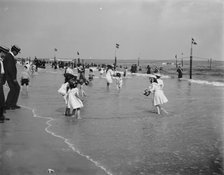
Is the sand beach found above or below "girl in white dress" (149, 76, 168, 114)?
below

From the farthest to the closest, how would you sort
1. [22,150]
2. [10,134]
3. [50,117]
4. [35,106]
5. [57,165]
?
1. [35,106]
2. [50,117]
3. [10,134]
4. [22,150]
5. [57,165]

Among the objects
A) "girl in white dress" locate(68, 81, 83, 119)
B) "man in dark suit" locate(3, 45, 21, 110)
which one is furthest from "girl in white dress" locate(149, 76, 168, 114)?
"man in dark suit" locate(3, 45, 21, 110)

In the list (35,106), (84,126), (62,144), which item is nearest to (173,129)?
(84,126)

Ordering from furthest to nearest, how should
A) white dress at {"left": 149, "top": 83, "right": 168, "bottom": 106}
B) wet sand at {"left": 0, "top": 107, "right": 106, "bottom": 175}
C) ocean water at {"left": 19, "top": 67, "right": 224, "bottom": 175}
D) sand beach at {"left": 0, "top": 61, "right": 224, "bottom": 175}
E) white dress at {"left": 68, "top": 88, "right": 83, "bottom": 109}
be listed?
white dress at {"left": 149, "top": 83, "right": 168, "bottom": 106} → white dress at {"left": 68, "top": 88, "right": 83, "bottom": 109} → ocean water at {"left": 19, "top": 67, "right": 224, "bottom": 175} → sand beach at {"left": 0, "top": 61, "right": 224, "bottom": 175} → wet sand at {"left": 0, "top": 107, "right": 106, "bottom": 175}

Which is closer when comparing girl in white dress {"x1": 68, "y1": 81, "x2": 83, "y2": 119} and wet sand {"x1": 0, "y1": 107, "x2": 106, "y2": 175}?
wet sand {"x1": 0, "y1": 107, "x2": 106, "y2": 175}

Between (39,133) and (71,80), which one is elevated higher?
(71,80)

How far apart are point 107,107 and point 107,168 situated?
7.93 m

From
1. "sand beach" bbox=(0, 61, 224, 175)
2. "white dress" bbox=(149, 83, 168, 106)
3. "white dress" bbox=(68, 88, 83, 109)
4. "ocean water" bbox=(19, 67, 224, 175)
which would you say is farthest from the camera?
"white dress" bbox=(149, 83, 168, 106)

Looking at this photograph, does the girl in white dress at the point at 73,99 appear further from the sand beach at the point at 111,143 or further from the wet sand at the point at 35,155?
the wet sand at the point at 35,155

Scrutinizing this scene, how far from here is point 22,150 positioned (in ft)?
22.0

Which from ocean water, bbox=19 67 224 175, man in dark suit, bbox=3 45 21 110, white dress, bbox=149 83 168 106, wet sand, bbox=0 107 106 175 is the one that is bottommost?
ocean water, bbox=19 67 224 175

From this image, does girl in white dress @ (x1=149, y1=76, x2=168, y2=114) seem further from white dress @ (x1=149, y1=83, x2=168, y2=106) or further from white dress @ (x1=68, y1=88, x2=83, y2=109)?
white dress @ (x1=68, y1=88, x2=83, y2=109)

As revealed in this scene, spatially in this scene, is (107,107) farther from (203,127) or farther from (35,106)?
(203,127)

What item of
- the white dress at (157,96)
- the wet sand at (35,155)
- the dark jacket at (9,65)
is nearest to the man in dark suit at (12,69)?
the dark jacket at (9,65)
